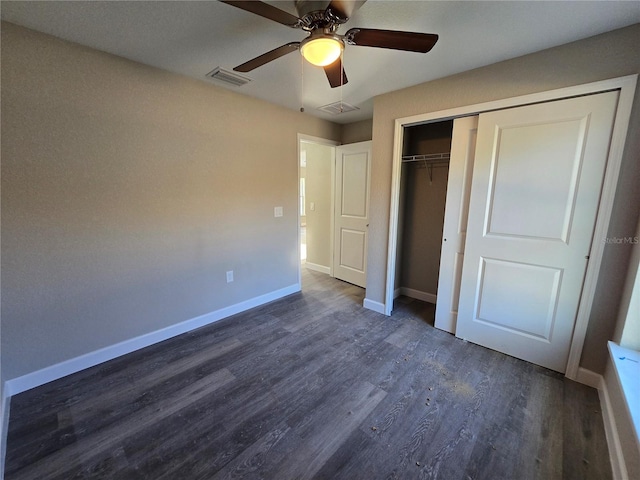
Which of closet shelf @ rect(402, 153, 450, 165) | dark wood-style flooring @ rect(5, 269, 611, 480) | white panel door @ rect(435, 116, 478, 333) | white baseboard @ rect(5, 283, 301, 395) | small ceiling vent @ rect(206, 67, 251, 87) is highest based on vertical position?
small ceiling vent @ rect(206, 67, 251, 87)

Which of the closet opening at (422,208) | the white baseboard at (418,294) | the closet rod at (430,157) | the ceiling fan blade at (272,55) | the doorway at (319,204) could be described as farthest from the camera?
the doorway at (319,204)

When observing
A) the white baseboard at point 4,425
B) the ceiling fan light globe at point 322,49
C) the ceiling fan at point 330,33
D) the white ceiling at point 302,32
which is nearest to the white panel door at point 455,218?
the white ceiling at point 302,32

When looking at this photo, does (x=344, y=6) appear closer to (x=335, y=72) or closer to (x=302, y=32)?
(x=335, y=72)

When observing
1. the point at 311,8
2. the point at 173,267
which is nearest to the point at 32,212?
the point at 173,267

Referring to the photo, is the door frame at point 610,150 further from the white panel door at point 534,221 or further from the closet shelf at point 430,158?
the closet shelf at point 430,158

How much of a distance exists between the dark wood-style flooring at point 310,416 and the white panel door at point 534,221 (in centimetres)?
32

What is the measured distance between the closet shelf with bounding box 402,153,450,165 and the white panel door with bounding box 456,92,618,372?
32.3 inches

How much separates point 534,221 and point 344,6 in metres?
1.99

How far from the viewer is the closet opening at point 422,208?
312 centimetres

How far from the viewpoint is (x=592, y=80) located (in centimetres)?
175

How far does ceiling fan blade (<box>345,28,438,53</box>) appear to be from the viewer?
1.33 metres

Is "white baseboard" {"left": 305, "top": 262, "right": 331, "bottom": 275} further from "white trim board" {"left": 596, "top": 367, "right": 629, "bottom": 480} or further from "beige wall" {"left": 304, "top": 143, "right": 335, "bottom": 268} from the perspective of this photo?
"white trim board" {"left": 596, "top": 367, "right": 629, "bottom": 480}

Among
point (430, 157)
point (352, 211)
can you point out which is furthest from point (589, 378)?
point (352, 211)

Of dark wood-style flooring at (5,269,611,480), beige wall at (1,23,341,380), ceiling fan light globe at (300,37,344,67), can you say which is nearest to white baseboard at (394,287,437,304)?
dark wood-style flooring at (5,269,611,480)
